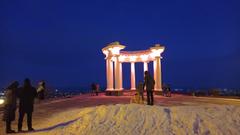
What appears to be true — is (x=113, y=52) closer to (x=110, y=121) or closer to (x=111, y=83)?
(x=111, y=83)

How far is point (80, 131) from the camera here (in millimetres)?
8609

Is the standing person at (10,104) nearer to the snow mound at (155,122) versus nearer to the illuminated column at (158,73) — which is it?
the snow mound at (155,122)

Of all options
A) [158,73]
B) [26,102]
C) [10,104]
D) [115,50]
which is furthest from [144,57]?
[10,104]

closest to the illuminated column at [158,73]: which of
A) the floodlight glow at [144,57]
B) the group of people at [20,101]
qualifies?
the floodlight glow at [144,57]

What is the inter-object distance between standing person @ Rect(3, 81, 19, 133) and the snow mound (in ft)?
3.96

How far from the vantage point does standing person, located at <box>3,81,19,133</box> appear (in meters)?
9.70

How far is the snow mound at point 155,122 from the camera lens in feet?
27.3

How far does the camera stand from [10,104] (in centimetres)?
981

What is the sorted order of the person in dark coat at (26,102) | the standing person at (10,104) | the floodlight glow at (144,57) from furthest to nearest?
the floodlight glow at (144,57) < the person in dark coat at (26,102) < the standing person at (10,104)

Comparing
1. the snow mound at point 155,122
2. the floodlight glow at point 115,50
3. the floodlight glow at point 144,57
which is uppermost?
the floodlight glow at point 115,50

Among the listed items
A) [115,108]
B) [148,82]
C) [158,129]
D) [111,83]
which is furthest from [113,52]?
[158,129]

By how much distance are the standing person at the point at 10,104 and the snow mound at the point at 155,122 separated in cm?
121

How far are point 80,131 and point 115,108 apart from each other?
2017 millimetres

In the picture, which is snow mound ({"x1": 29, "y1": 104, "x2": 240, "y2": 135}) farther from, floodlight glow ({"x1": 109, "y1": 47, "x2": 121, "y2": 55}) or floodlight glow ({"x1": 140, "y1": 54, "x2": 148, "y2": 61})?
floodlight glow ({"x1": 140, "y1": 54, "x2": 148, "y2": 61})
